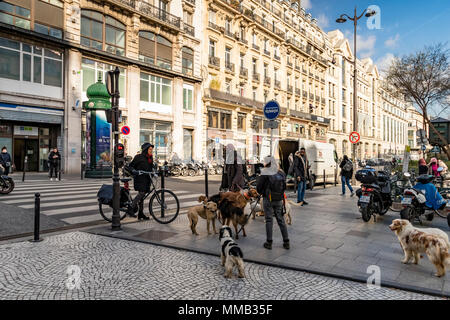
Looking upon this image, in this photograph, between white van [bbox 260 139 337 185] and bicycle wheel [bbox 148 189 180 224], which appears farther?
white van [bbox 260 139 337 185]

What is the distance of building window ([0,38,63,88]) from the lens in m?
18.5

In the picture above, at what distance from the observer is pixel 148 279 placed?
3.96m

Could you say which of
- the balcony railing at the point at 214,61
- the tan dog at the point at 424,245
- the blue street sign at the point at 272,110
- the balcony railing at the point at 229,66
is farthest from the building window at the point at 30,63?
the tan dog at the point at 424,245

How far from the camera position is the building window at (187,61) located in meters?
30.0

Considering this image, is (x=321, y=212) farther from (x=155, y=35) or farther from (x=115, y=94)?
(x=155, y=35)

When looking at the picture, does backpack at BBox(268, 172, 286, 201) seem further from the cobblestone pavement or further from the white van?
the white van

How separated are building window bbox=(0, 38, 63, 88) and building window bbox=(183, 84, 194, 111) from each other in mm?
11114

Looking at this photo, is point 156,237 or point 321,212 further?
point 321,212

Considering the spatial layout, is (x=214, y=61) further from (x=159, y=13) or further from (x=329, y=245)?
(x=329, y=245)

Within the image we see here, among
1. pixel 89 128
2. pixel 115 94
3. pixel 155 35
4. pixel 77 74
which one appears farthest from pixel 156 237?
pixel 155 35

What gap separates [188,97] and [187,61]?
335 cm

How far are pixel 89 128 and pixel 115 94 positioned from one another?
42.7ft

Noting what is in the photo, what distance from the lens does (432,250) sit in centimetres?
407

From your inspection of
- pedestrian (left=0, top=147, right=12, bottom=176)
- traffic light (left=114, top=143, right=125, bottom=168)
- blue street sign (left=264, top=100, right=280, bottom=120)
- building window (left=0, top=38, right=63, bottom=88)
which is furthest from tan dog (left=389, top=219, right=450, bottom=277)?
building window (left=0, top=38, right=63, bottom=88)
